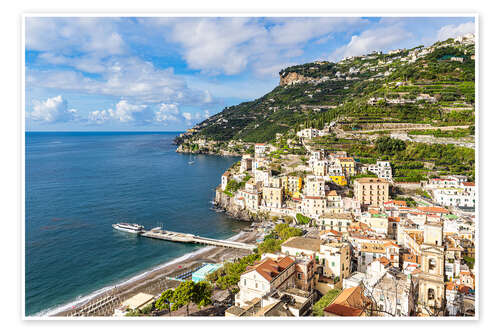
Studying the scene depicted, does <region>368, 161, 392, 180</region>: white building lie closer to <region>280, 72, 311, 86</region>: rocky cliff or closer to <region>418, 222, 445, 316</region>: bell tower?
<region>418, 222, 445, 316</region>: bell tower

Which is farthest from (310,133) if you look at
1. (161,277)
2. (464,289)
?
(464,289)

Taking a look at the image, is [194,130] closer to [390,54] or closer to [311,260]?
[390,54]

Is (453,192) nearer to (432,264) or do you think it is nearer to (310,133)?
(432,264)

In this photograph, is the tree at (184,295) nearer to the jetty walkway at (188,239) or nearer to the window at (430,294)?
the window at (430,294)

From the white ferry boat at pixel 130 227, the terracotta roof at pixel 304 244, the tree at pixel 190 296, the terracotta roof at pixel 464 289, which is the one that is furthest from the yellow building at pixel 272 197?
the terracotta roof at pixel 464 289

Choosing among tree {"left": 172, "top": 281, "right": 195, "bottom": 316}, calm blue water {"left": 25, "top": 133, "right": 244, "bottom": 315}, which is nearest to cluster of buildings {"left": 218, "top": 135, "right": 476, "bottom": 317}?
tree {"left": 172, "top": 281, "right": 195, "bottom": 316}

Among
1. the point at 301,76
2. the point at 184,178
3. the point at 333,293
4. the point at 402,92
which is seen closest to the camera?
the point at 333,293
